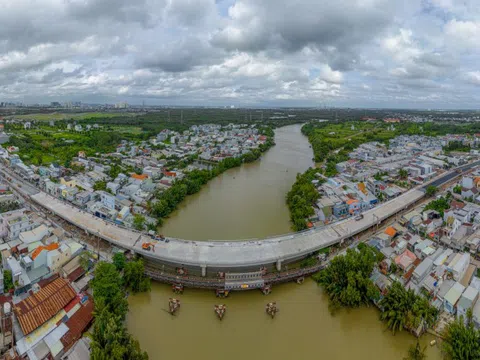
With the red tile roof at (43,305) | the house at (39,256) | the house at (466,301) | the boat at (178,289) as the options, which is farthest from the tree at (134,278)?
the house at (466,301)

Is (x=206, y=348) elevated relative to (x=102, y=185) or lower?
lower

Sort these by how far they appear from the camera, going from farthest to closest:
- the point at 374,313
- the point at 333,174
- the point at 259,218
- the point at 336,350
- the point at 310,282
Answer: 1. the point at 333,174
2. the point at 259,218
3. the point at 310,282
4. the point at 374,313
5. the point at 336,350

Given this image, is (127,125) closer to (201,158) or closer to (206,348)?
(201,158)

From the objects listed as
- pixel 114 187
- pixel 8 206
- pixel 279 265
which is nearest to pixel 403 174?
pixel 279 265

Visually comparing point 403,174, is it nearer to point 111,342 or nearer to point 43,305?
point 111,342

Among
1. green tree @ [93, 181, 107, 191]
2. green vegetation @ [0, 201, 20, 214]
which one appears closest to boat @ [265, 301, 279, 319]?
green tree @ [93, 181, 107, 191]

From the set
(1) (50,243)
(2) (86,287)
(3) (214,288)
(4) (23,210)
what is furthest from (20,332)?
(4) (23,210)
